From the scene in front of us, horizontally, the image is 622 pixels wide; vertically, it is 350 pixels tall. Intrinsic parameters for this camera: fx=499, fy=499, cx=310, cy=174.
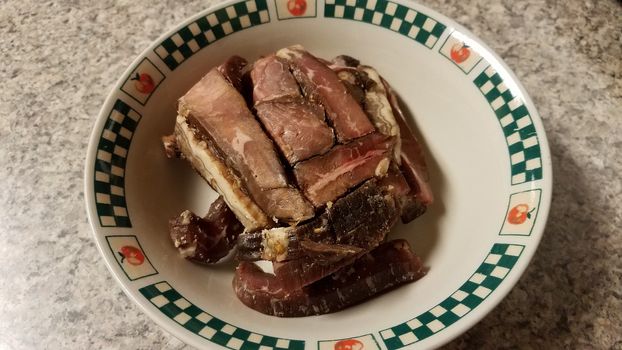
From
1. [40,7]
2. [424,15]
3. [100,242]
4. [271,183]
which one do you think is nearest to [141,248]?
[100,242]

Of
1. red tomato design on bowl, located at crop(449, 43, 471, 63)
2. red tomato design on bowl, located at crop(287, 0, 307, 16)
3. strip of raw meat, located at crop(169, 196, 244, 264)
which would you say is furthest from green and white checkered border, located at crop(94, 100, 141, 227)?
red tomato design on bowl, located at crop(449, 43, 471, 63)

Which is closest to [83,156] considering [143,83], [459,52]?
[143,83]

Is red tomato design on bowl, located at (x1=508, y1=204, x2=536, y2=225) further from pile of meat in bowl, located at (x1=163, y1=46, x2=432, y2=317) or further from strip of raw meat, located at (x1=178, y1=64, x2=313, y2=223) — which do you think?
strip of raw meat, located at (x1=178, y1=64, x2=313, y2=223)

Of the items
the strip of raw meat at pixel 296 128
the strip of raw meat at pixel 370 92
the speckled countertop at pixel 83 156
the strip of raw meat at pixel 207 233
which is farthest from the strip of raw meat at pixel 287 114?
the speckled countertop at pixel 83 156

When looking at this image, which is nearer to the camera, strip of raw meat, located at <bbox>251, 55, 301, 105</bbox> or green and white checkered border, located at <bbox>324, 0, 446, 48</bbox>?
strip of raw meat, located at <bbox>251, 55, 301, 105</bbox>

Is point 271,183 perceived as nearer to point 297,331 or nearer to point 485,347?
point 297,331
